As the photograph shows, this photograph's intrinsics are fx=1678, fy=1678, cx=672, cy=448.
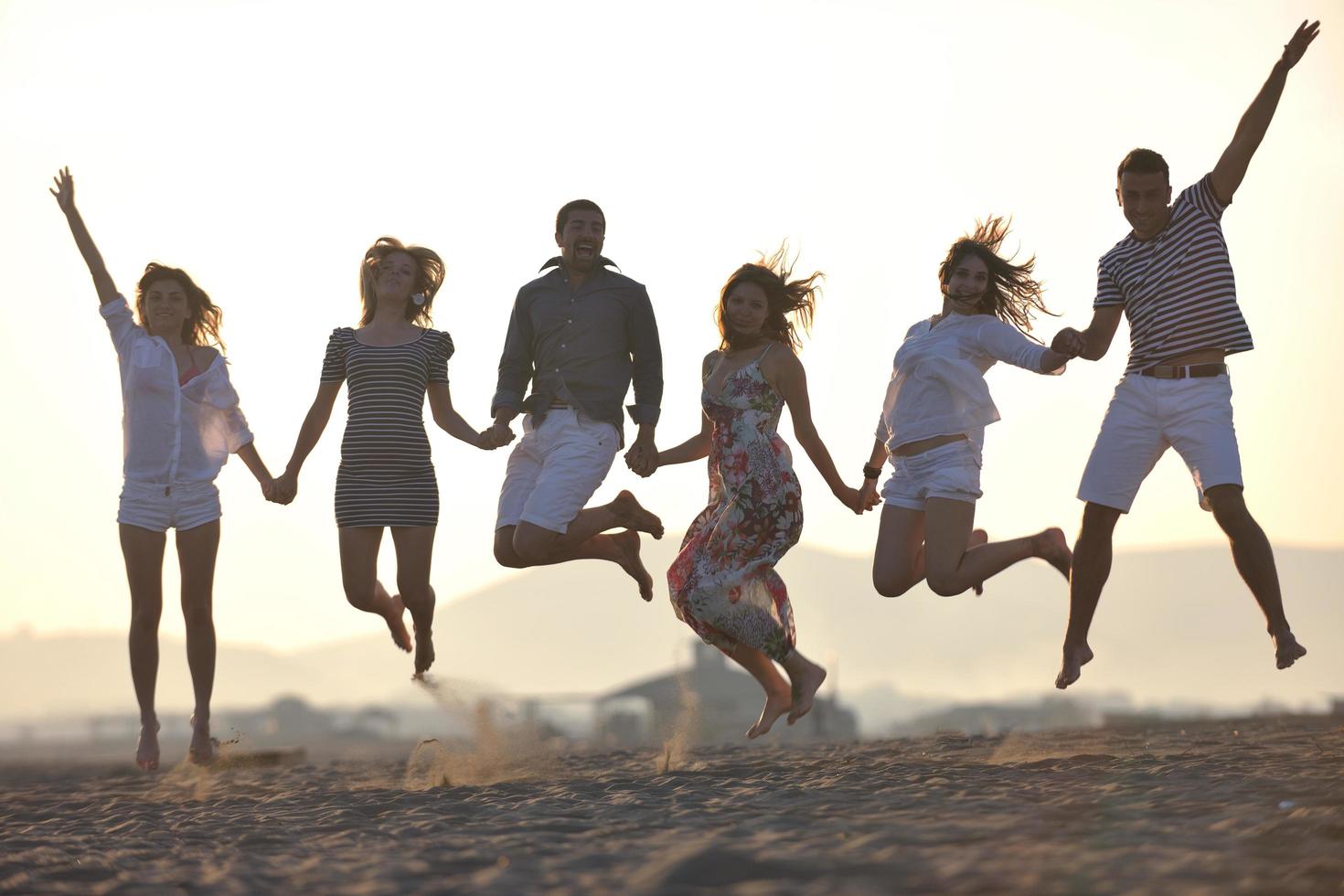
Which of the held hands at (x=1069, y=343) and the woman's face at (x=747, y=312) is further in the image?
the woman's face at (x=747, y=312)

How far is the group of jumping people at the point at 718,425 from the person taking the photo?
7.27 metres

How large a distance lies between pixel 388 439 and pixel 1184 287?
3.92 metres

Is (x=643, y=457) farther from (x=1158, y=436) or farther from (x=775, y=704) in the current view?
(x=1158, y=436)

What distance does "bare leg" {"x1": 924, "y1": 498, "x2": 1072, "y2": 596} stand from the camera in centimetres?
768

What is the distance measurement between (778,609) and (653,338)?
1.50 meters

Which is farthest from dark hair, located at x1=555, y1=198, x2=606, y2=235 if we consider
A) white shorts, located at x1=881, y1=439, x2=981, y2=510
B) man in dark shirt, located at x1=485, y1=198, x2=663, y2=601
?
white shorts, located at x1=881, y1=439, x2=981, y2=510

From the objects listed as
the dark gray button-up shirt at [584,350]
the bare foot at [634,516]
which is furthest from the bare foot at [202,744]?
the bare foot at [634,516]

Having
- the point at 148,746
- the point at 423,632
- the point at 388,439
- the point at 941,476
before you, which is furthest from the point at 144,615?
the point at 941,476

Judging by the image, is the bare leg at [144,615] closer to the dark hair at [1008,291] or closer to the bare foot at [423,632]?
the bare foot at [423,632]

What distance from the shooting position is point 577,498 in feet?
26.8

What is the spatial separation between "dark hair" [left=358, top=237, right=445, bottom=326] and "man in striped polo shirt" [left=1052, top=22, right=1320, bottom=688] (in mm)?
3367

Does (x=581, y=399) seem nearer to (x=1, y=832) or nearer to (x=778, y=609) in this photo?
(x=778, y=609)

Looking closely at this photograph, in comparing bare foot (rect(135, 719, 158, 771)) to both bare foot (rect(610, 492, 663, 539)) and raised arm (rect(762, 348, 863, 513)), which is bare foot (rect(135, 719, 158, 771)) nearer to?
bare foot (rect(610, 492, 663, 539))

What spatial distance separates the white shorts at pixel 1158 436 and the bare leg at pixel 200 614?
457cm
